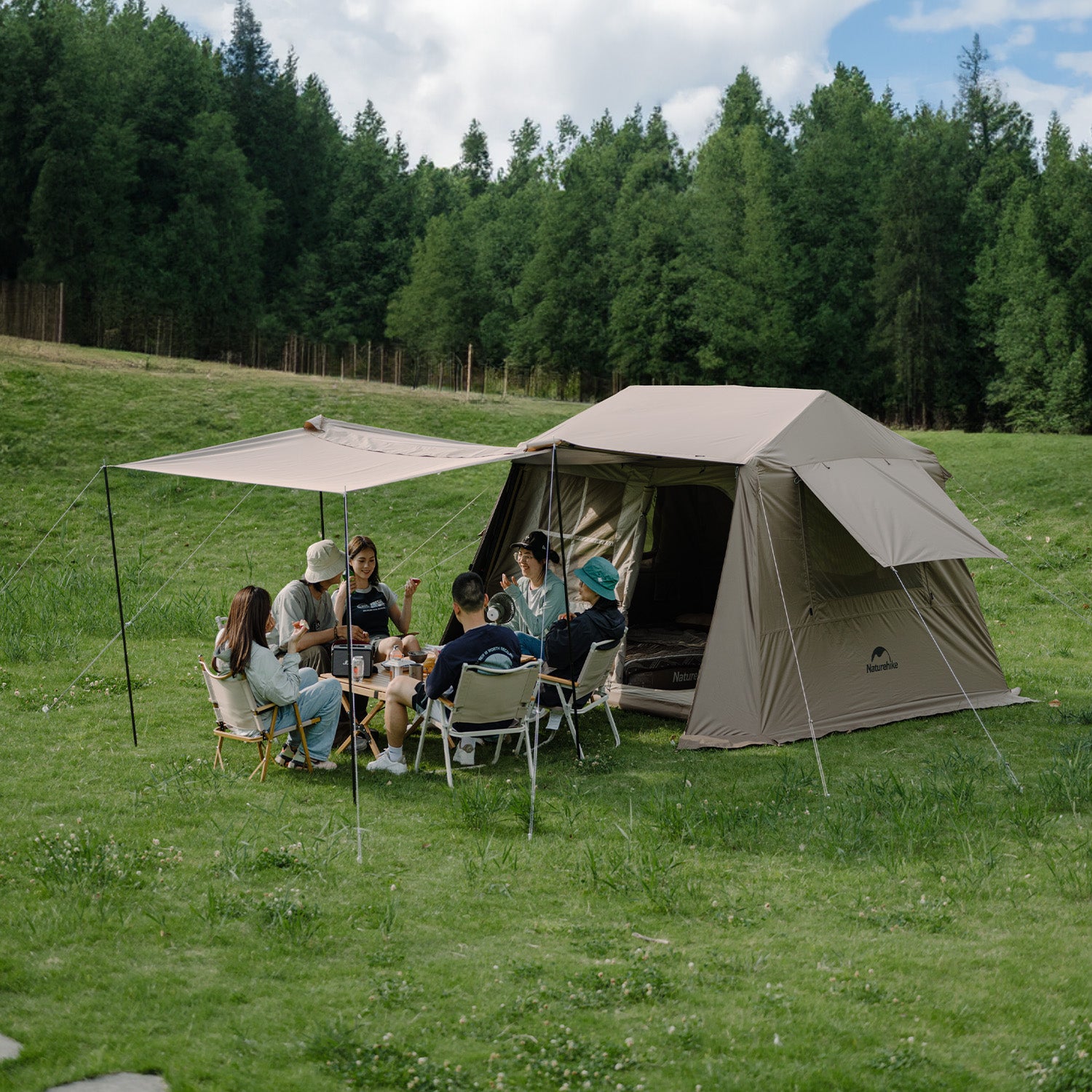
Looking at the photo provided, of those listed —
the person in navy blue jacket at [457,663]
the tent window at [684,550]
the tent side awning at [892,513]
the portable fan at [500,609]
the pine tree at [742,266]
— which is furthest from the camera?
the pine tree at [742,266]

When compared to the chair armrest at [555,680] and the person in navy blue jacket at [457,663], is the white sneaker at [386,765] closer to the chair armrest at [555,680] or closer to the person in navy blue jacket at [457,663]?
the person in navy blue jacket at [457,663]

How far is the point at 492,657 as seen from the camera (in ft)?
22.5

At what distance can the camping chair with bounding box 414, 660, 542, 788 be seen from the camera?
263 inches

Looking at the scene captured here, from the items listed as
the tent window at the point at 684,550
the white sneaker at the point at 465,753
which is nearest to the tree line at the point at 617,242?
the tent window at the point at 684,550

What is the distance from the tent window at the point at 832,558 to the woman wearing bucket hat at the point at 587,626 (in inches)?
54.4

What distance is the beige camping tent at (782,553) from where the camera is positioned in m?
7.91

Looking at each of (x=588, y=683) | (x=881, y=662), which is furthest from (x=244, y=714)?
(x=881, y=662)

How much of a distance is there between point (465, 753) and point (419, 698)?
438mm

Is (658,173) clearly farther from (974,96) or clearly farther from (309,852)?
(309,852)

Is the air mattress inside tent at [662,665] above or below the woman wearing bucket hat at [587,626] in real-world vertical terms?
below

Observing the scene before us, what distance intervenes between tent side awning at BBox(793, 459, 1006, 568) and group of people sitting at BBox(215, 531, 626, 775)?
1508mm

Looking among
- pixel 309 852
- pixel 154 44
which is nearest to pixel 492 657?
pixel 309 852

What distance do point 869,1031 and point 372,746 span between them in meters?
3.96

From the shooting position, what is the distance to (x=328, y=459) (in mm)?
7125
